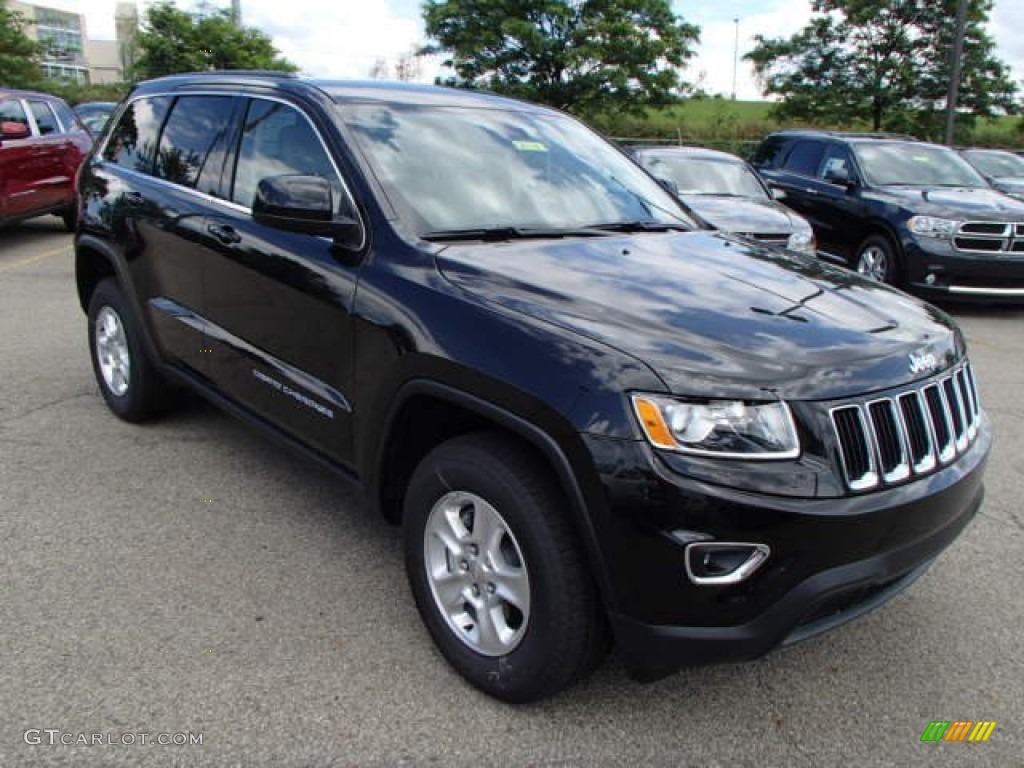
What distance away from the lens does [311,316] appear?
323cm

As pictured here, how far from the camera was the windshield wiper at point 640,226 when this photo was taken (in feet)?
11.5

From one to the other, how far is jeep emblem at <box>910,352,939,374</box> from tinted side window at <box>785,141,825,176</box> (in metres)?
9.00

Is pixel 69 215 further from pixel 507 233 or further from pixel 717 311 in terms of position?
pixel 717 311

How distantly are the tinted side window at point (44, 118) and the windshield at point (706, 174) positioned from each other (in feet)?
24.7

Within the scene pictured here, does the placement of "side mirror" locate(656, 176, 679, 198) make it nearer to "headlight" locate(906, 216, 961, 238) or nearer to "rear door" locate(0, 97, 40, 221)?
"headlight" locate(906, 216, 961, 238)

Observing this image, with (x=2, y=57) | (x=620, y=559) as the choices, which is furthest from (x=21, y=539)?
(x=2, y=57)

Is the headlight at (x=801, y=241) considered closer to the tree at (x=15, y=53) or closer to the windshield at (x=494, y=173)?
the windshield at (x=494, y=173)

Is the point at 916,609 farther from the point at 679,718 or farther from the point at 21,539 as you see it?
the point at 21,539

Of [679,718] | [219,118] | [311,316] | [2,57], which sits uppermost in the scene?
[2,57]

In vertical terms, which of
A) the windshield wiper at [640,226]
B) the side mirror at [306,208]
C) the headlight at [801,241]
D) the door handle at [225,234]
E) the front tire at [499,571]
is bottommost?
the front tire at [499,571]

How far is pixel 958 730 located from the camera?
2.60 metres

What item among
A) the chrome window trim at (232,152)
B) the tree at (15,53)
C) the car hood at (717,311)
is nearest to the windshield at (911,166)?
the car hood at (717,311)

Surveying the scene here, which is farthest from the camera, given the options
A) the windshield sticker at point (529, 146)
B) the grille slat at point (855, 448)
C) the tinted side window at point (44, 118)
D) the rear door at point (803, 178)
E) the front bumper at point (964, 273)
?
the tinted side window at point (44, 118)

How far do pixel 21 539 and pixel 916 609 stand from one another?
346cm
